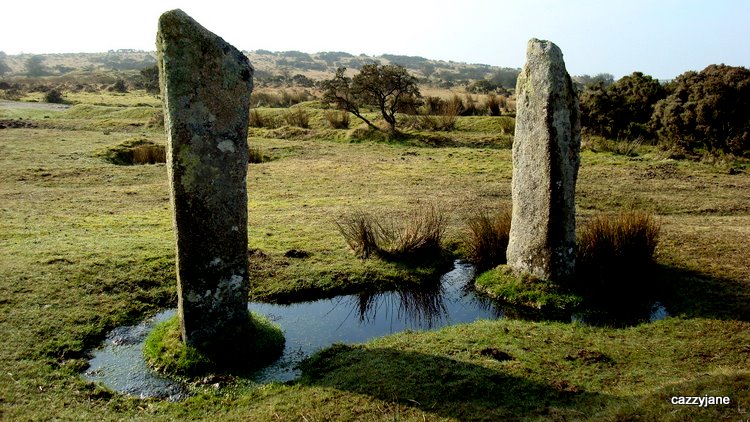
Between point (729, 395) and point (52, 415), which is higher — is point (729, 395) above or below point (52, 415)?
above

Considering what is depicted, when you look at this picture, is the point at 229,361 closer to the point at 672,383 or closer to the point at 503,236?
the point at 672,383

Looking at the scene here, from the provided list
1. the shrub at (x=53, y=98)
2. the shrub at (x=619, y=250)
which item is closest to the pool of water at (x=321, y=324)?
the shrub at (x=619, y=250)

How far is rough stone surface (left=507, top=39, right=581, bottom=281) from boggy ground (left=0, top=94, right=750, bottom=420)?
64.1 inches

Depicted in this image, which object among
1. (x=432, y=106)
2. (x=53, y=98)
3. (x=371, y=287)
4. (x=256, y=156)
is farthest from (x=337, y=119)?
(x=53, y=98)

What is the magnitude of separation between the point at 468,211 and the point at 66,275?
875cm

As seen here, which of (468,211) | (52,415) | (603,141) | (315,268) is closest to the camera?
(52,415)

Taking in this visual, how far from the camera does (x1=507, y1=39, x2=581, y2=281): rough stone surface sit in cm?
951

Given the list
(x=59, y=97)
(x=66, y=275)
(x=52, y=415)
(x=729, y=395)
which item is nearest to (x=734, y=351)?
(x=729, y=395)

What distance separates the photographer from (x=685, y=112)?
20.7m

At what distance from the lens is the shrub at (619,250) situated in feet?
33.6

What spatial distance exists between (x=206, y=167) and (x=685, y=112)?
1888cm

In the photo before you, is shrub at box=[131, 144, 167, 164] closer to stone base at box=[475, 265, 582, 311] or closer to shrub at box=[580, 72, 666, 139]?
stone base at box=[475, 265, 582, 311]

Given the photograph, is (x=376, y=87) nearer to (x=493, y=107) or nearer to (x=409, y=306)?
(x=493, y=107)

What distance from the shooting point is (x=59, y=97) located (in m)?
46.8
